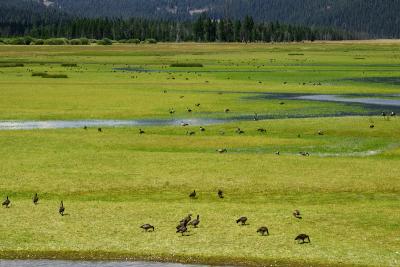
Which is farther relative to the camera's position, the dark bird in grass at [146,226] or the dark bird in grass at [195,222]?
the dark bird in grass at [195,222]

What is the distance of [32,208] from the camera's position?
30984 mm

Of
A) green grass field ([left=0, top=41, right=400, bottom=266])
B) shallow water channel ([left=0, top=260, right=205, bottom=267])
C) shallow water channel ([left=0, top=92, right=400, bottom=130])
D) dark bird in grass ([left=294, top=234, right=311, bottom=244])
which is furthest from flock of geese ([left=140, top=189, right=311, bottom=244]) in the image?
shallow water channel ([left=0, top=92, right=400, bottom=130])

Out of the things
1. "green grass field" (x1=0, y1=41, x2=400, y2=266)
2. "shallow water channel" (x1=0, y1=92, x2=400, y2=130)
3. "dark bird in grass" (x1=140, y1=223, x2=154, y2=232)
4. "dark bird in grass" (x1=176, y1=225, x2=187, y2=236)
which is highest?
"dark bird in grass" (x1=176, y1=225, x2=187, y2=236)

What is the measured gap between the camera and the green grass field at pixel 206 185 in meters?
25.3

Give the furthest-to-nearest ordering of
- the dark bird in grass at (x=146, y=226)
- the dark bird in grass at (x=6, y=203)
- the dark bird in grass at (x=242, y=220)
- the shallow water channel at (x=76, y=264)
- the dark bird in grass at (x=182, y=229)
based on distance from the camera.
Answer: the dark bird in grass at (x=6, y=203), the dark bird in grass at (x=242, y=220), the dark bird in grass at (x=146, y=226), the dark bird in grass at (x=182, y=229), the shallow water channel at (x=76, y=264)

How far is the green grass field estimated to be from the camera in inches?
995

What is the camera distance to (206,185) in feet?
118

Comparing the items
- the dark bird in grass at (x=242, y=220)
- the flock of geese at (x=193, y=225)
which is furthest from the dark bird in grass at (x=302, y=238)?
the dark bird in grass at (x=242, y=220)

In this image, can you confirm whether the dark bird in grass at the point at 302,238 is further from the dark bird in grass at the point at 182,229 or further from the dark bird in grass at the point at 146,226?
the dark bird in grass at the point at 146,226

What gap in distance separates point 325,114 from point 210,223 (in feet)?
134

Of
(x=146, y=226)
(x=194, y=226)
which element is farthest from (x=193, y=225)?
(x=146, y=226)

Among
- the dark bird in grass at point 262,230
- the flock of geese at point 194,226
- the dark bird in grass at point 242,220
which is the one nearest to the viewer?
the flock of geese at point 194,226

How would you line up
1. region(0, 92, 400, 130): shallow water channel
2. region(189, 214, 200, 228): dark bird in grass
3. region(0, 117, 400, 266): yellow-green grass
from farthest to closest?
1. region(0, 92, 400, 130): shallow water channel
2. region(189, 214, 200, 228): dark bird in grass
3. region(0, 117, 400, 266): yellow-green grass

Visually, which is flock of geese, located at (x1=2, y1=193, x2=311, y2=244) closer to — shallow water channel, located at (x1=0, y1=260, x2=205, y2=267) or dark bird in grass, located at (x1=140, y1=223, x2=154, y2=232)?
dark bird in grass, located at (x1=140, y1=223, x2=154, y2=232)
